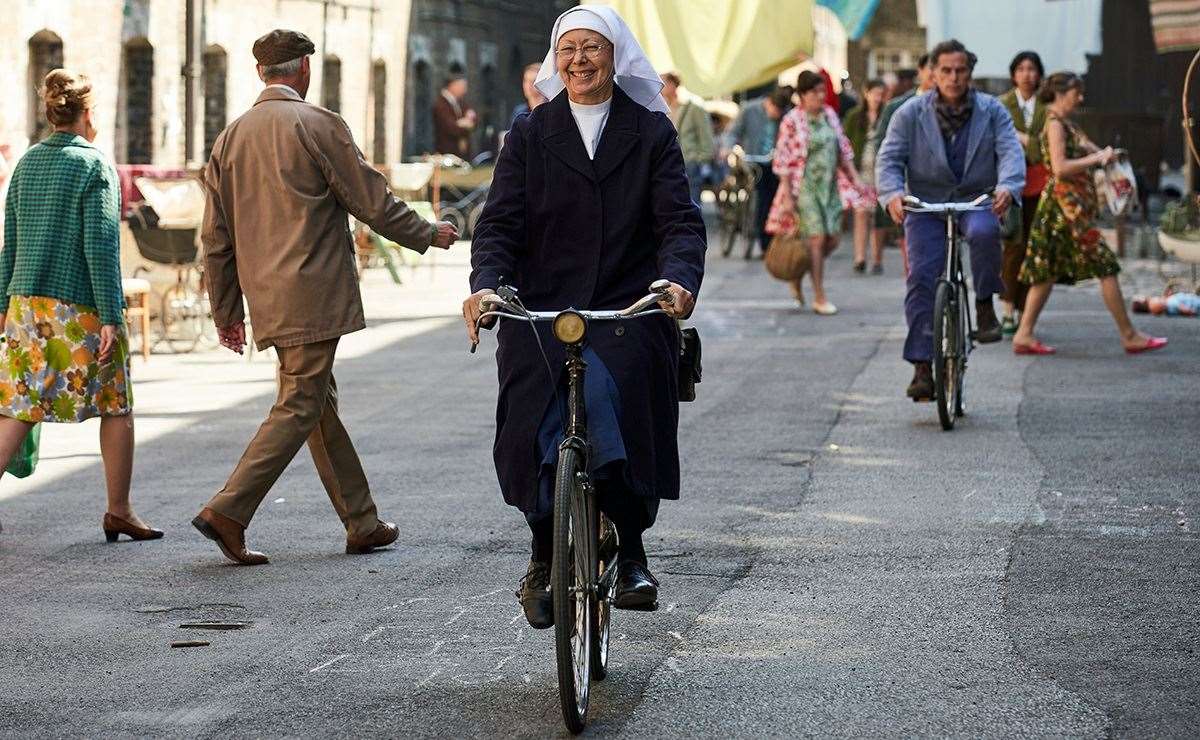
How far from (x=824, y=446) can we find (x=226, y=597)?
409 centimetres

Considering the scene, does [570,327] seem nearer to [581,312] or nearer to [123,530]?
[581,312]

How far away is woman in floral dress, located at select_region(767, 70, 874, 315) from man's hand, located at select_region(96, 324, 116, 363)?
10.2 meters

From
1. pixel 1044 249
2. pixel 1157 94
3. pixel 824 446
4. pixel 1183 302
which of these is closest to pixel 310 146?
pixel 824 446

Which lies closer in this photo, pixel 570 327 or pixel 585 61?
pixel 570 327

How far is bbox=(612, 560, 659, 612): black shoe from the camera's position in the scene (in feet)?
19.3

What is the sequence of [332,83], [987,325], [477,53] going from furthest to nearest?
[477,53] < [332,83] < [987,325]

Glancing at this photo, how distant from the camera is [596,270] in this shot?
588 centimetres

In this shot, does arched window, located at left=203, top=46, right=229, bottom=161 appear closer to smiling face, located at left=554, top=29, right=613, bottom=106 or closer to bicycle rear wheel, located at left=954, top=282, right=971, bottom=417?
bicycle rear wheel, located at left=954, top=282, right=971, bottom=417

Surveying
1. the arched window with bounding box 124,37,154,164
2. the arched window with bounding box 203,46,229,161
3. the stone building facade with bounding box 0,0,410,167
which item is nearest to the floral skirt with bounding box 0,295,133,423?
the stone building facade with bounding box 0,0,410,167

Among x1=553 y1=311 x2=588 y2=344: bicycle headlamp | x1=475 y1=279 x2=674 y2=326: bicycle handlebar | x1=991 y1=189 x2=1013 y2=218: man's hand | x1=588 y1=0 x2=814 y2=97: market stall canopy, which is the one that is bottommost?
x1=553 y1=311 x2=588 y2=344: bicycle headlamp

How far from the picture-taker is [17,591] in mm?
7328

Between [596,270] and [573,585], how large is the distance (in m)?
0.94

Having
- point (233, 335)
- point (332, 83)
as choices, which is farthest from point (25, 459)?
point (332, 83)

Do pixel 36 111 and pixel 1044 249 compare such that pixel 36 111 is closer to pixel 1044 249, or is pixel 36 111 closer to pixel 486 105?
pixel 1044 249
